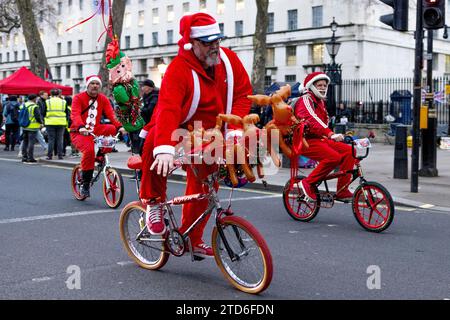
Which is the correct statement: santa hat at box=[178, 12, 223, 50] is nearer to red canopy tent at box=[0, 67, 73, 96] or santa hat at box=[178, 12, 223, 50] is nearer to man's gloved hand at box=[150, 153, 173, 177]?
man's gloved hand at box=[150, 153, 173, 177]

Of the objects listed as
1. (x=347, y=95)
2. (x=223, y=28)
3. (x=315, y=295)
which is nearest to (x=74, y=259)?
(x=315, y=295)

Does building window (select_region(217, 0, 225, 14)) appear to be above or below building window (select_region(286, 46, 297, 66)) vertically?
above

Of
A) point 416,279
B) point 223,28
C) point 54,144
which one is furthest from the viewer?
point 223,28

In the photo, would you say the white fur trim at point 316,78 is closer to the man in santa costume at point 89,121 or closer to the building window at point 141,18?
the man in santa costume at point 89,121

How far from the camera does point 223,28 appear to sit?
59.9 meters

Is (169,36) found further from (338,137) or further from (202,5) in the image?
(338,137)

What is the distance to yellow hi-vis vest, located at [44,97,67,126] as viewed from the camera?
16.1 metres

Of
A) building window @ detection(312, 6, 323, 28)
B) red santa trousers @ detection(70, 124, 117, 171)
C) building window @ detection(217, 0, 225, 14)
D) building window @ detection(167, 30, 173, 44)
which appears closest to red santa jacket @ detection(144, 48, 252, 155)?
red santa trousers @ detection(70, 124, 117, 171)

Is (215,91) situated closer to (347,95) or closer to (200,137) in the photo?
(200,137)

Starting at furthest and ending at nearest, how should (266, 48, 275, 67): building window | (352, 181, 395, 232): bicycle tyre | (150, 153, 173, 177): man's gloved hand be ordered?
(266, 48, 275, 67): building window
(352, 181, 395, 232): bicycle tyre
(150, 153, 173, 177): man's gloved hand

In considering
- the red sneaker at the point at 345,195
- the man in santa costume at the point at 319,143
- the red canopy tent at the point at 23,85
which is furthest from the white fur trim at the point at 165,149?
the red canopy tent at the point at 23,85

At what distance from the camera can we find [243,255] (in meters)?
4.52

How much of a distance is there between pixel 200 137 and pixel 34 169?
1101cm

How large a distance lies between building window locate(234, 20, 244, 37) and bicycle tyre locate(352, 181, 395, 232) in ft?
170
